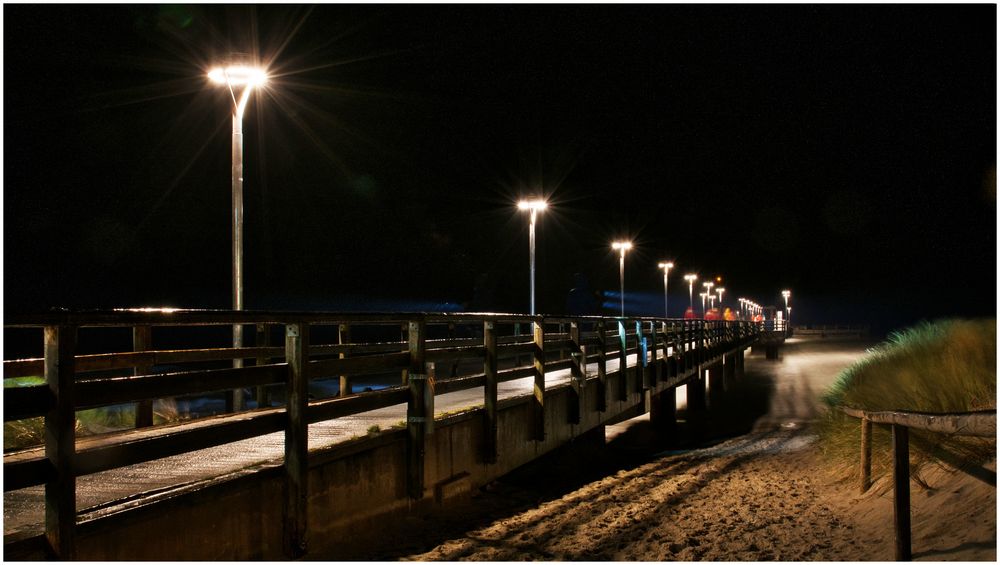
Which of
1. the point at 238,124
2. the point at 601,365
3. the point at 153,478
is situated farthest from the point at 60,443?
the point at 601,365

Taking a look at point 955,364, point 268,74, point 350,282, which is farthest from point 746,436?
point 350,282

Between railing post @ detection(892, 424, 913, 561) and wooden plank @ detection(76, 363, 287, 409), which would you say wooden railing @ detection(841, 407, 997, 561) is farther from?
wooden plank @ detection(76, 363, 287, 409)

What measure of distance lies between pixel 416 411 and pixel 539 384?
2.84 m

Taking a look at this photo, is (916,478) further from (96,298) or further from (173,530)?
(96,298)

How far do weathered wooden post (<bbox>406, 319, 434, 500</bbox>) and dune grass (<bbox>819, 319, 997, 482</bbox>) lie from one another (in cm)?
377

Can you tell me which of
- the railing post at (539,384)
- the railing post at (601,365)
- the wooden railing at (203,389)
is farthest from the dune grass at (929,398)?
the wooden railing at (203,389)

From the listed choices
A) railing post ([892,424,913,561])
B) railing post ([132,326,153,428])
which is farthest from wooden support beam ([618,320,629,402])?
railing post ([892,424,913,561])

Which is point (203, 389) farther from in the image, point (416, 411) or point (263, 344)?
point (263, 344)

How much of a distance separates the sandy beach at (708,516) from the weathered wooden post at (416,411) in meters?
0.38

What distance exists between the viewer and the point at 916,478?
731 centimetres

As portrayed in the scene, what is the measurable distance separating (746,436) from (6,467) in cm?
1563

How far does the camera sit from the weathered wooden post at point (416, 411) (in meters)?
6.85

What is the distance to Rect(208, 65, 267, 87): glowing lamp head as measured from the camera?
1153 cm

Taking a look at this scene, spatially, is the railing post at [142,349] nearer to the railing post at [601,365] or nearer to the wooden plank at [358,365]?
the wooden plank at [358,365]
